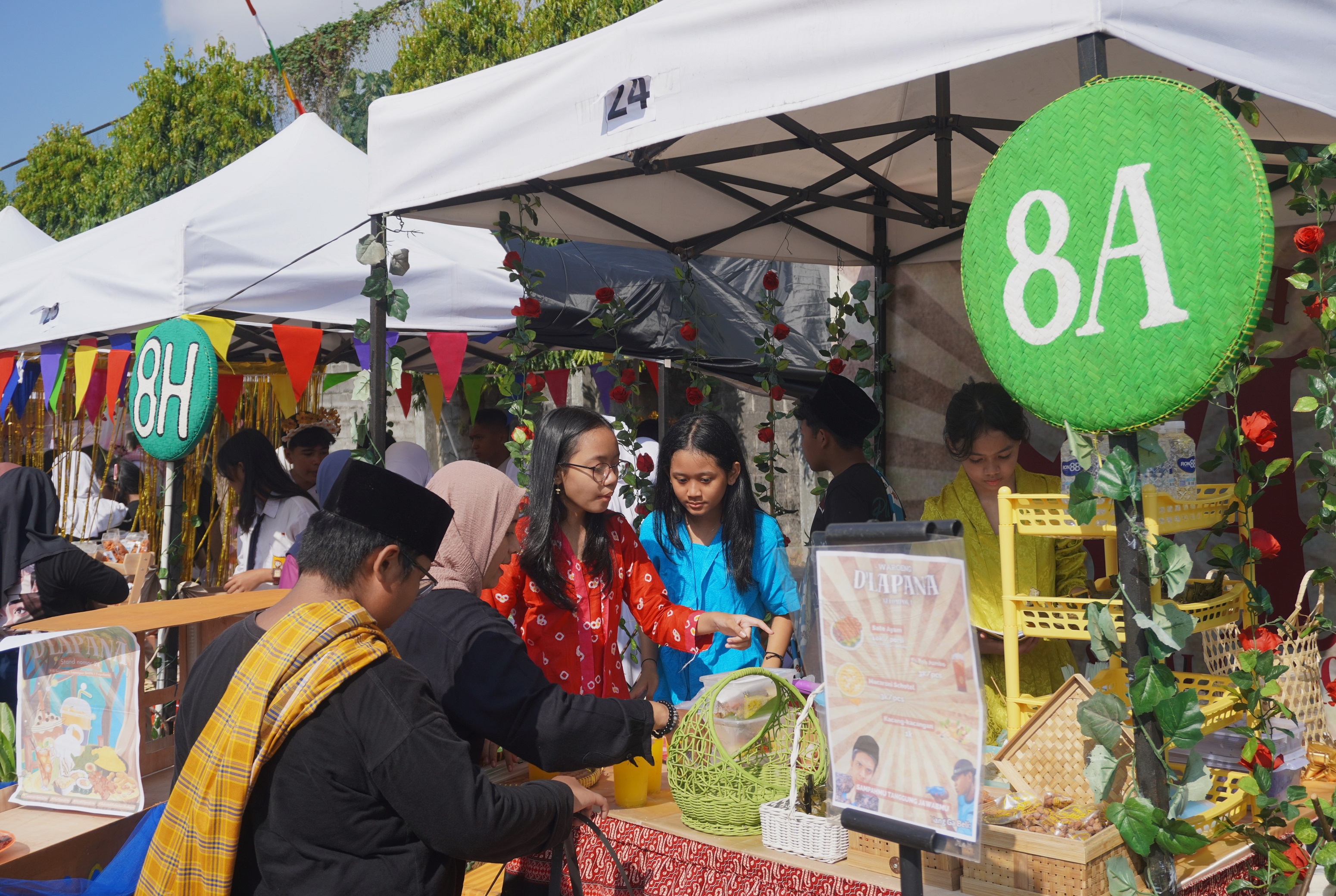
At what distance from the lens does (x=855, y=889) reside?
5.58 feet

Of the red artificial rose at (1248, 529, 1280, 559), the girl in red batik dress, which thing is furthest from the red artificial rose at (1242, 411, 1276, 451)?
the girl in red batik dress

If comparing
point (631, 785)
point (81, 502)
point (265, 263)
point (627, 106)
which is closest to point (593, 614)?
point (631, 785)

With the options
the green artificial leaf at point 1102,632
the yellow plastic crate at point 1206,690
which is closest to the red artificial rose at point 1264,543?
the yellow plastic crate at point 1206,690

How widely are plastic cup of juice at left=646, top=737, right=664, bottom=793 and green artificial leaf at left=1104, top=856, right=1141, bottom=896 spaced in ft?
3.03

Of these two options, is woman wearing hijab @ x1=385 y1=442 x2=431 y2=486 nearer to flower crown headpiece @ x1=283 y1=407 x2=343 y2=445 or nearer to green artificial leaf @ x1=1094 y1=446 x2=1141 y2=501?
flower crown headpiece @ x1=283 y1=407 x2=343 y2=445

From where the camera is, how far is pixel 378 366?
9.96 feet

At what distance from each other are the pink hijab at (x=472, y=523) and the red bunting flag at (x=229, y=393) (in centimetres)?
577

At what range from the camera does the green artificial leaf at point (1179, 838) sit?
60.4 inches

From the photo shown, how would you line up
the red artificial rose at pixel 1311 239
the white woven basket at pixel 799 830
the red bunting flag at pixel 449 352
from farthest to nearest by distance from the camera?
the red bunting flag at pixel 449 352, the red artificial rose at pixel 1311 239, the white woven basket at pixel 799 830

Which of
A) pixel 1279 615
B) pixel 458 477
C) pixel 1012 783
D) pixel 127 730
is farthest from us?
pixel 1279 615

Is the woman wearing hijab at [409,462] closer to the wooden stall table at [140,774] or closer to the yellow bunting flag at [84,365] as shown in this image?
the wooden stall table at [140,774]

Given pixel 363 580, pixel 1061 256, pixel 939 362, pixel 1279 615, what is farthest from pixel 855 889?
pixel 939 362

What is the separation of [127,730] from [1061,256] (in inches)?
99.6

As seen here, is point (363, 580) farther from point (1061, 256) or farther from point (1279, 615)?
point (1279, 615)
